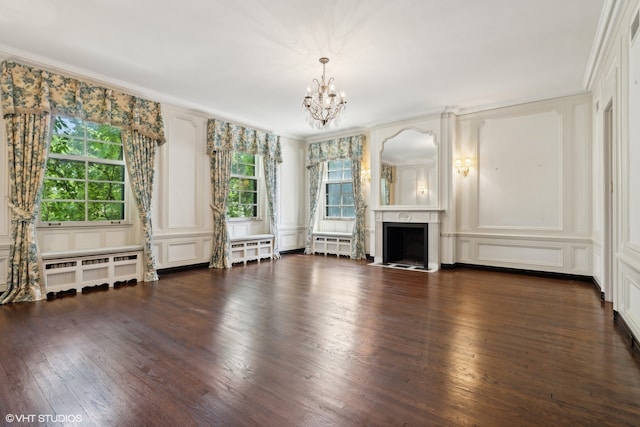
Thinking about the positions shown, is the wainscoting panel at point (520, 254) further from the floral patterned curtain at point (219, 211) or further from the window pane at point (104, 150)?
the window pane at point (104, 150)

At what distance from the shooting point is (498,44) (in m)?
3.72

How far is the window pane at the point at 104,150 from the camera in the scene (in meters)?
4.83

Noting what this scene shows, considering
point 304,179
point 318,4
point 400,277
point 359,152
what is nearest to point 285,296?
point 400,277

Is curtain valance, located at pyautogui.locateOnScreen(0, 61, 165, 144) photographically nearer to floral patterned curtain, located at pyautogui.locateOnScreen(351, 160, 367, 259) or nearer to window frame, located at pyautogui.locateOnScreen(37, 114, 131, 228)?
window frame, located at pyautogui.locateOnScreen(37, 114, 131, 228)

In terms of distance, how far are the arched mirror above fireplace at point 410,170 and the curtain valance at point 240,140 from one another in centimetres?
246

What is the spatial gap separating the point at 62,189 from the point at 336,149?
5.22 m

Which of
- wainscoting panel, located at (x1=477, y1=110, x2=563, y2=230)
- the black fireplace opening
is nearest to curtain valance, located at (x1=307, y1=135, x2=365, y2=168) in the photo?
the black fireplace opening

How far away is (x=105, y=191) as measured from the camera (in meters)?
4.99

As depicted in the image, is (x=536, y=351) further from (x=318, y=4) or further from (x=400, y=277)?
(x=318, y=4)

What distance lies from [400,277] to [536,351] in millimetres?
2841

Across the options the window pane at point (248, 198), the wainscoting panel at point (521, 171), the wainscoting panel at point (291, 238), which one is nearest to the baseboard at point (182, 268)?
the window pane at point (248, 198)

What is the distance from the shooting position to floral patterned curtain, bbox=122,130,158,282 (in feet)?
16.4

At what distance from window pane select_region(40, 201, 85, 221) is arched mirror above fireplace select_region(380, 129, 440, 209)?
207 inches

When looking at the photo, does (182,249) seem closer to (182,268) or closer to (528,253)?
(182,268)
